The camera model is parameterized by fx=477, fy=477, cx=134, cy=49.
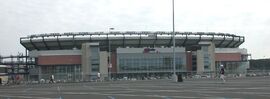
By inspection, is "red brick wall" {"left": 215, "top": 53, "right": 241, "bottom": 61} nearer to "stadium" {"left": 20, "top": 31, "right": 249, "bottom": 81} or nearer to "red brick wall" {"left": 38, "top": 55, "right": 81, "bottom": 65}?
"stadium" {"left": 20, "top": 31, "right": 249, "bottom": 81}

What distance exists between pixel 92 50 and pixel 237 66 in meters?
41.2

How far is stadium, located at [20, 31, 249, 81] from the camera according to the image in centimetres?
12188

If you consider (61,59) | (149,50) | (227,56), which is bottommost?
(61,59)

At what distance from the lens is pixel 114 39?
129000 millimetres

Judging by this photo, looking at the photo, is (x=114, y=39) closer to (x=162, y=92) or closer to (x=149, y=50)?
(x=149, y=50)

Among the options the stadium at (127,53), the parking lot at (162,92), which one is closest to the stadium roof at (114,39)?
the stadium at (127,53)

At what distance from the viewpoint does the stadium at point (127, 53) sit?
12188 cm

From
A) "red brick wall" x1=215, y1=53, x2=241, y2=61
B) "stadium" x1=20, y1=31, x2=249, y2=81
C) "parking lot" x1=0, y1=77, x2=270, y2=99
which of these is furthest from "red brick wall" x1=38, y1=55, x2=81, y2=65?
"parking lot" x1=0, y1=77, x2=270, y2=99

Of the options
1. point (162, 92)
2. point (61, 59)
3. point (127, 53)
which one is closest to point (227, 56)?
point (127, 53)

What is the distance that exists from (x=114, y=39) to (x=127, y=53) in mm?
6510

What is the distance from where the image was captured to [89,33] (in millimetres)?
128125

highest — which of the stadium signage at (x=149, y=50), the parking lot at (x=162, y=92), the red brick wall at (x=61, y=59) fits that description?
the stadium signage at (x=149, y=50)

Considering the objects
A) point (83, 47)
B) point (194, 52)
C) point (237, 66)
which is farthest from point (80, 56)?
point (237, 66)

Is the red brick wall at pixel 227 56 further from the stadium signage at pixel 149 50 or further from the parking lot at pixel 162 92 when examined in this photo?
the parking lot at pixel 162 92
